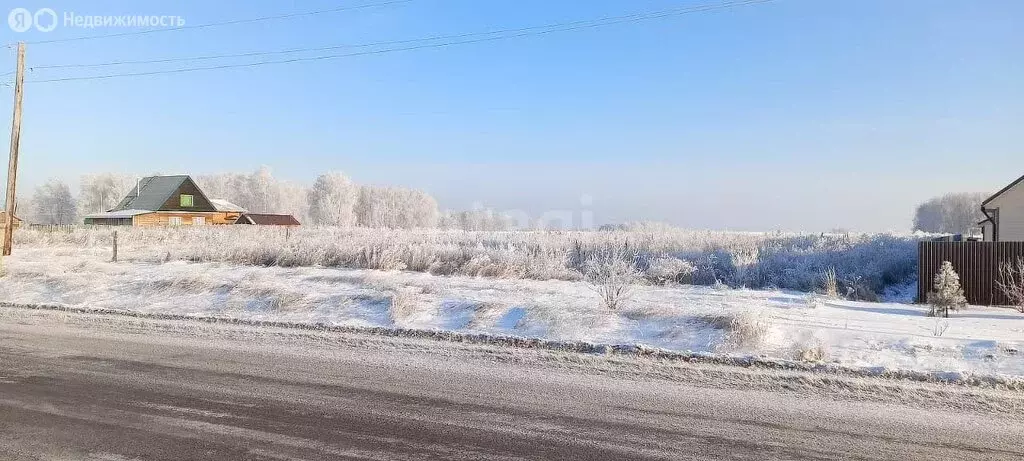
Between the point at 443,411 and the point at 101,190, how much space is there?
109 metres

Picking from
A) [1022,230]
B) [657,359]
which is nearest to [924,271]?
[1022,230]

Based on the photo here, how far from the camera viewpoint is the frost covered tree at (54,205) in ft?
327

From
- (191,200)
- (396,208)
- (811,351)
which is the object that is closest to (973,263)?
(811,351)

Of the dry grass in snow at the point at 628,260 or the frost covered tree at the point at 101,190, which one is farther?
the frost covered tree at the point at 101,190

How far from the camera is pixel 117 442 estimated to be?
191 inches

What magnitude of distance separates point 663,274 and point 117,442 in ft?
50.3

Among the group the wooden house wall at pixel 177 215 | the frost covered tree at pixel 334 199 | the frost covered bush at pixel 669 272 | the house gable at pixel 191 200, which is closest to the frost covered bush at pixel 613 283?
the frost covered bush at pixel 669 272

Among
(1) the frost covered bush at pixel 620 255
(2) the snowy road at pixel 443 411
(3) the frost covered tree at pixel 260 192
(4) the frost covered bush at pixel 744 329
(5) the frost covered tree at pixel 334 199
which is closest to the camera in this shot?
(2) the snowy road at pixel 443 411

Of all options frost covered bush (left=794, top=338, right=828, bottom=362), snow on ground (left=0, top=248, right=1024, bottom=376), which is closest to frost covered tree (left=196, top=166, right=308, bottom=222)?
snow on ground (left=0, top=248, right=1024, bottom=376)

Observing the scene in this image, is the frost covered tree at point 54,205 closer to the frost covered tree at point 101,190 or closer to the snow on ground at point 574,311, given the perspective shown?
the frost covered tree at point 101,190

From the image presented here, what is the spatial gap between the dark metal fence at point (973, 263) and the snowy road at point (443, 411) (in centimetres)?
1076

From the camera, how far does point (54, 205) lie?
100m

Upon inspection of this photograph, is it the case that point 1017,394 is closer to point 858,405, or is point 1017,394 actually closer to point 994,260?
point 858,405

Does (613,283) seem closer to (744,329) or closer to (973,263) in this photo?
(744,329)
